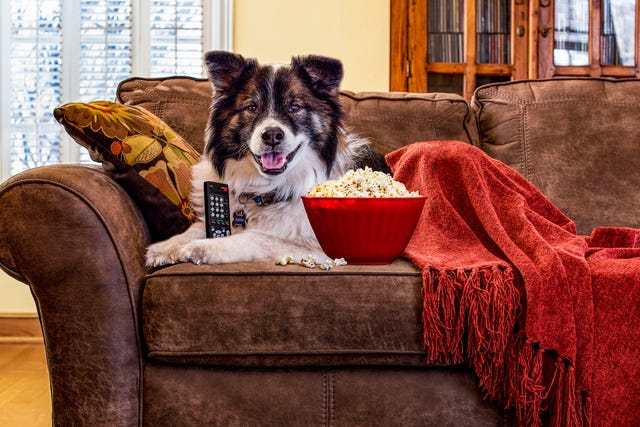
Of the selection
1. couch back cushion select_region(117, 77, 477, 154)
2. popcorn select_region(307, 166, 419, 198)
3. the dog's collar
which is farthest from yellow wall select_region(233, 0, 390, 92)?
popcorn select_region(307, 166, 419, 198)

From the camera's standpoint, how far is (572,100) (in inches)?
86.0

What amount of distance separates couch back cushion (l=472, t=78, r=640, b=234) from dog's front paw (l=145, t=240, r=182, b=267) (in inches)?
45.6

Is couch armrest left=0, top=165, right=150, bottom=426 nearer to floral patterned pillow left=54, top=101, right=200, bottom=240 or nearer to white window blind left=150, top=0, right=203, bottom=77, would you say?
floral patterned pillow left=54, top=101, right=200, bottom=240

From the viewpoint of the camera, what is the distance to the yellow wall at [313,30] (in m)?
3.52

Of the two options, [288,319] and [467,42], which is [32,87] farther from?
[288,319]

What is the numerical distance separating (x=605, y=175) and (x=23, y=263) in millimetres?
1698

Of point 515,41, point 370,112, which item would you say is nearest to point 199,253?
point 370,112

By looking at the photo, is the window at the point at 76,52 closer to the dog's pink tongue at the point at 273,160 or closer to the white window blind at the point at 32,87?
the white window blind at the point at 32,87

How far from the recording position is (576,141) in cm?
A: 212

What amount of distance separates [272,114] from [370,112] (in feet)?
1.91

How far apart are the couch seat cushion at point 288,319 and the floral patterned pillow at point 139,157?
0.30 meters

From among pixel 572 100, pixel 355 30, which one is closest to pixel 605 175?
pixel 572 100

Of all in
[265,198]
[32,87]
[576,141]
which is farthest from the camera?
[32,87]

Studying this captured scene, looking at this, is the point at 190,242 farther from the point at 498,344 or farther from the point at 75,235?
the point at 498,344
